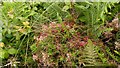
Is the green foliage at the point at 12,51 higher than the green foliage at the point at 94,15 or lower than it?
lower

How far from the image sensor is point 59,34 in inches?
76.8

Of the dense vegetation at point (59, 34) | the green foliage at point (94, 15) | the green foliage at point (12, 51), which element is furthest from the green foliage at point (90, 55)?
the green foliage at point (12, 51)

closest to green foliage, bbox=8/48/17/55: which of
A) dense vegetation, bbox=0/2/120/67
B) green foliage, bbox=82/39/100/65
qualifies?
dense vegetation, bbox=0/2/120/67

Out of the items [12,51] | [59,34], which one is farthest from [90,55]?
[12,51]

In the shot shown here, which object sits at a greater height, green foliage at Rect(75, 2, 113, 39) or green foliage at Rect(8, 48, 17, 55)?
green foliage at Rect(75, 2, 113, 39)

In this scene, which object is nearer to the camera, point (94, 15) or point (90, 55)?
point (90, 55)

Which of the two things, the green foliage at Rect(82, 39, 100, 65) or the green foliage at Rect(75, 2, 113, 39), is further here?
the green foliage at Rect(75, 2, 113, 39)

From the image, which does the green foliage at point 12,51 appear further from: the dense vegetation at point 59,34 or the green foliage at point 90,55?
the green foliage at point 90,55

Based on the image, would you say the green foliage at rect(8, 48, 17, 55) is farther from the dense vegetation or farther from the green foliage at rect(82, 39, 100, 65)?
the green foliage at rect(82, 39, 100, 65)

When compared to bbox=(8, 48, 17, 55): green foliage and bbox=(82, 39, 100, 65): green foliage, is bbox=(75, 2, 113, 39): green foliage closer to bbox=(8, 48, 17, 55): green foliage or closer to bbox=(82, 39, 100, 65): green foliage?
bbox=(82, 39, 100, 65): green foliage

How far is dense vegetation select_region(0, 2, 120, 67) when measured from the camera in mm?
1890

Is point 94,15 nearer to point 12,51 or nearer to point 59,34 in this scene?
point 59,34

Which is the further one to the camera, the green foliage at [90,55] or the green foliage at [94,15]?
the green foliage at [94,15]

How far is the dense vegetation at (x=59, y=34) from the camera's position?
6.20ft
